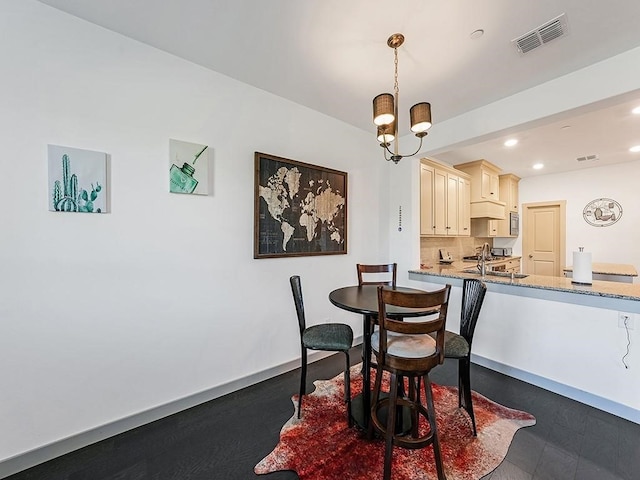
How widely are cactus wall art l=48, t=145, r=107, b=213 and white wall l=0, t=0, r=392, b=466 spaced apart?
50 mm

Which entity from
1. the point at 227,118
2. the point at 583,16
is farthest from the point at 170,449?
the point at 583,16

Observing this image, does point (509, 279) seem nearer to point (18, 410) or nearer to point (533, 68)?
point (533, 68)

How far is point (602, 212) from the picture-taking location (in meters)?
5.08

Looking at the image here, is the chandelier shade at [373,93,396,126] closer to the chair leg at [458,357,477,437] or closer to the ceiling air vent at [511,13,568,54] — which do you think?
the ceiling air vent at [511,13,568,54]

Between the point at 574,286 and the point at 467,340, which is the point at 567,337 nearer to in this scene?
the point at 574,286

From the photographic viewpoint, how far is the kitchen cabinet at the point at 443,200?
3.93 m

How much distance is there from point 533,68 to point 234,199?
271 cm

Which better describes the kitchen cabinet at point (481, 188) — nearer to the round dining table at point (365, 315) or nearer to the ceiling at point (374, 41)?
the ceiling at point (374, 41)

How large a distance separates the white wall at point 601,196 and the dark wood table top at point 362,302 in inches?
210

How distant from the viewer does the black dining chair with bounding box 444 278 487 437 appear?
6.29ft

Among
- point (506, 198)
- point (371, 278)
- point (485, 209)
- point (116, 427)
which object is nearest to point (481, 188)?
point (485, 209)

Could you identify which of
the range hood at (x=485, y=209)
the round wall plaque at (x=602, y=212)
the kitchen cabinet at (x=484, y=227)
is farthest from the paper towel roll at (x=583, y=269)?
the round wall plaque at (x=602, y=212)

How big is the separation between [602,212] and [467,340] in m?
5.26

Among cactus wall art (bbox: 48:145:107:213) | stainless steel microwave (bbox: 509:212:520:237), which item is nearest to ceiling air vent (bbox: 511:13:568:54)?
cactus wall art (bbox: 48:145:107:213)
